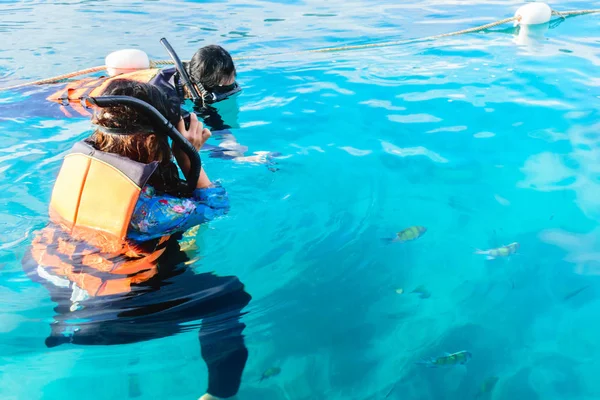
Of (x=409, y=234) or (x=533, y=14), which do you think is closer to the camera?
(x=409, y=234)

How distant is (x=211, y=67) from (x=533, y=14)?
7143 mm

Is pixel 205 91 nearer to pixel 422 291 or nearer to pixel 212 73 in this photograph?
pixel 212 73

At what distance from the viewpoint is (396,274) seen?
12.3 feet

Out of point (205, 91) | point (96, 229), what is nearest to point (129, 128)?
point (96, 229)

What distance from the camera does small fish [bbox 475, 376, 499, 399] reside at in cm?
293

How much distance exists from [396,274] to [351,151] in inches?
75.5

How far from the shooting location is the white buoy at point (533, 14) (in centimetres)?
982

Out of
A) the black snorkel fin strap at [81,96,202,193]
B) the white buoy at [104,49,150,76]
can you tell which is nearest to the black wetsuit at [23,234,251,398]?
the black snorkel fin strap at [81,96,202,193]

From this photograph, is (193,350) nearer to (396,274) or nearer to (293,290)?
(293,290)

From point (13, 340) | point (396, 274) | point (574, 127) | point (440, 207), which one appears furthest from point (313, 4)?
point (13, 340)

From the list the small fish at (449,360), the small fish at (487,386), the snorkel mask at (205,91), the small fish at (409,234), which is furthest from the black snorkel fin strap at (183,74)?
the small fish at (487,386)

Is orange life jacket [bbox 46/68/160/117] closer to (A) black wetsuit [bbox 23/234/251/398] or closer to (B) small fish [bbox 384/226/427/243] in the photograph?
(A) black wetsuit [bbox 23/234/251/398]

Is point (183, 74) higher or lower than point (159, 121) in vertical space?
lower

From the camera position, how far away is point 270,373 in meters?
3.06
